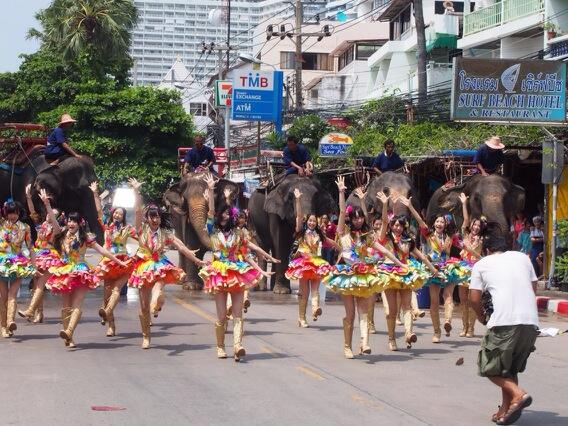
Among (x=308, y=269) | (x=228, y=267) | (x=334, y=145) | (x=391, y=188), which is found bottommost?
(x=308, y=269)

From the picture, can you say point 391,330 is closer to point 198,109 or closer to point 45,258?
point 45,258

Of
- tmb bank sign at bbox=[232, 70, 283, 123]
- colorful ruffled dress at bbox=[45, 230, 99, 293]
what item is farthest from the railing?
colorful ruffled dress at bbox=[45, 230, 99, 293]

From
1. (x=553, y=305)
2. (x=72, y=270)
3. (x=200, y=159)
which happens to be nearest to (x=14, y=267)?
(x=72, y=270)

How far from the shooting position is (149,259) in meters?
15.1

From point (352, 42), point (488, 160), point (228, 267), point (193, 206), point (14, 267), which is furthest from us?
point (352, 42)

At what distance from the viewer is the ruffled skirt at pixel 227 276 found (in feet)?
45.1

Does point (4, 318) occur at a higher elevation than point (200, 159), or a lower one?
lower

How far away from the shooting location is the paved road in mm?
10398

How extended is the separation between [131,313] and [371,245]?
6.96 metres

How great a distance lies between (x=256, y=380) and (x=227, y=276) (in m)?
1.75

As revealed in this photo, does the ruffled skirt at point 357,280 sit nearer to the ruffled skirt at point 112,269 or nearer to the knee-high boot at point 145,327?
the knee-high boot at point 145,327

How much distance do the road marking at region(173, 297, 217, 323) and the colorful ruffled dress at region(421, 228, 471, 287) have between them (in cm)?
353

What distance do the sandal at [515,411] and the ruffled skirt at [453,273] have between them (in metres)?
6.27

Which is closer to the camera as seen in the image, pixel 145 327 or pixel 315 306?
pixel 145 327
